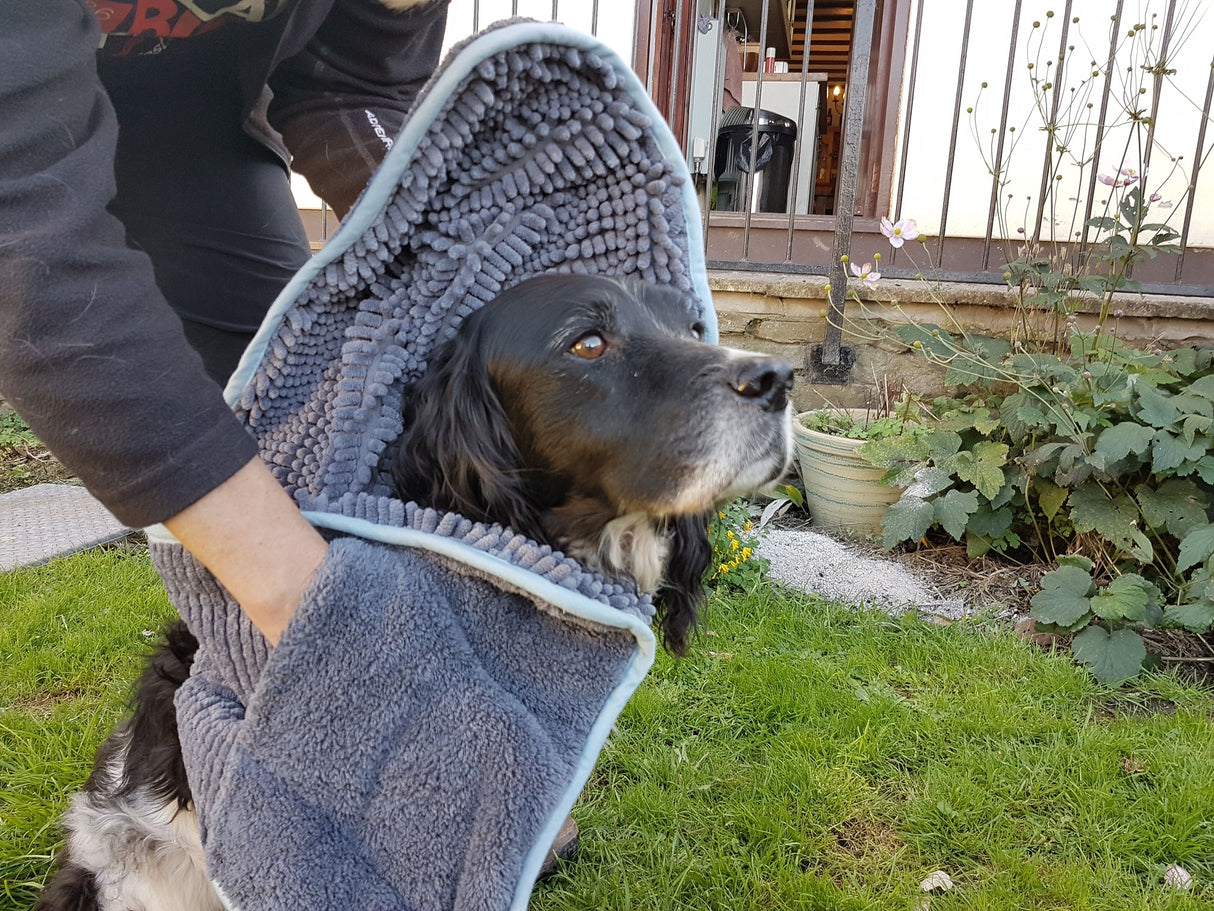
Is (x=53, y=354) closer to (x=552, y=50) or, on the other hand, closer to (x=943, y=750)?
(x=552, y=50)

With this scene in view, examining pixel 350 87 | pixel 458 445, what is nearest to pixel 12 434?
pixel 350 87

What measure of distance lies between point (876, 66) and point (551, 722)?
5668 mm

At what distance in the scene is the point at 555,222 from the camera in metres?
1.47

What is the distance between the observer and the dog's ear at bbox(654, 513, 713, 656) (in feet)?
5.70

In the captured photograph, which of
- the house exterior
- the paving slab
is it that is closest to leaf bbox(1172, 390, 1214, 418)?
the house exterior

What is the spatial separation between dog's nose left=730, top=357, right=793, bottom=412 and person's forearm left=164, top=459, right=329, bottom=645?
0.70 meters

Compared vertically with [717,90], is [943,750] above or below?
below

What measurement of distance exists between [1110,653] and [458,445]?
2.52 m

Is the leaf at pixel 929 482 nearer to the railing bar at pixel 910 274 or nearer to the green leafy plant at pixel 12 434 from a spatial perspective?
the railing bar at pixel 910 274

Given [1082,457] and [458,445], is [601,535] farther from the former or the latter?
[1082,457]

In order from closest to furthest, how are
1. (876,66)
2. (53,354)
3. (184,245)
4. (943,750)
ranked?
(53,354)
(184,245)
(943,750)
(876,66)

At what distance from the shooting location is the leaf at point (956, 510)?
11.6 feet

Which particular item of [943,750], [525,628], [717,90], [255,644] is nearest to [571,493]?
[525,628]

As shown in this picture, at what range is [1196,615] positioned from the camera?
279 cm
